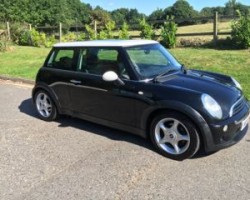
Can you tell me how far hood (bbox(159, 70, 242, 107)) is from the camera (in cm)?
468

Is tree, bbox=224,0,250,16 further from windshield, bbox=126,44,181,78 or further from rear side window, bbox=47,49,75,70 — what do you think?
rear side window, bbox=47,49,75,70

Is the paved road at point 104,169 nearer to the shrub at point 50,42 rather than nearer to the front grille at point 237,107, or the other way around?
the front grille at point 237,107

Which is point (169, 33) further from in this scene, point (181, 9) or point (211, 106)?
point (181, 9)

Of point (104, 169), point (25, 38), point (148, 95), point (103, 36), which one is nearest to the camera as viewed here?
point (104, 169)

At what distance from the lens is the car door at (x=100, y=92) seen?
5.13 meters

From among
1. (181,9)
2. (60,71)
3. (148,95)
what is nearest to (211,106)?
(148,95)

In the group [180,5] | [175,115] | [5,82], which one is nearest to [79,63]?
[175,115]

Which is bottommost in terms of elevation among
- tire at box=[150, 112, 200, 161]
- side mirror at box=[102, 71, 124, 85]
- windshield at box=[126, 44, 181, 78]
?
tire at box=[150, 112, 200, 161]

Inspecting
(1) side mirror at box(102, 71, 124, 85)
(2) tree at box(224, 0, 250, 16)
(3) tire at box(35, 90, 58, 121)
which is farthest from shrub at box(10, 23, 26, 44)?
(1) side mirror at box(102, 71, 124, 85)

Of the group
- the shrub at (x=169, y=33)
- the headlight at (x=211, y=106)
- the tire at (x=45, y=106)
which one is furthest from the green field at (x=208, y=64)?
the tire at (x=45, y=106)

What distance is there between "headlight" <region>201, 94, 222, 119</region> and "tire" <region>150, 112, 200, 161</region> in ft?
0.89

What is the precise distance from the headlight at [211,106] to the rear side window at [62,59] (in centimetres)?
236

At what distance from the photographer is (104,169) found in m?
4.55

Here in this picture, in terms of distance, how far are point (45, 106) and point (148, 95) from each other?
2.46 meters
